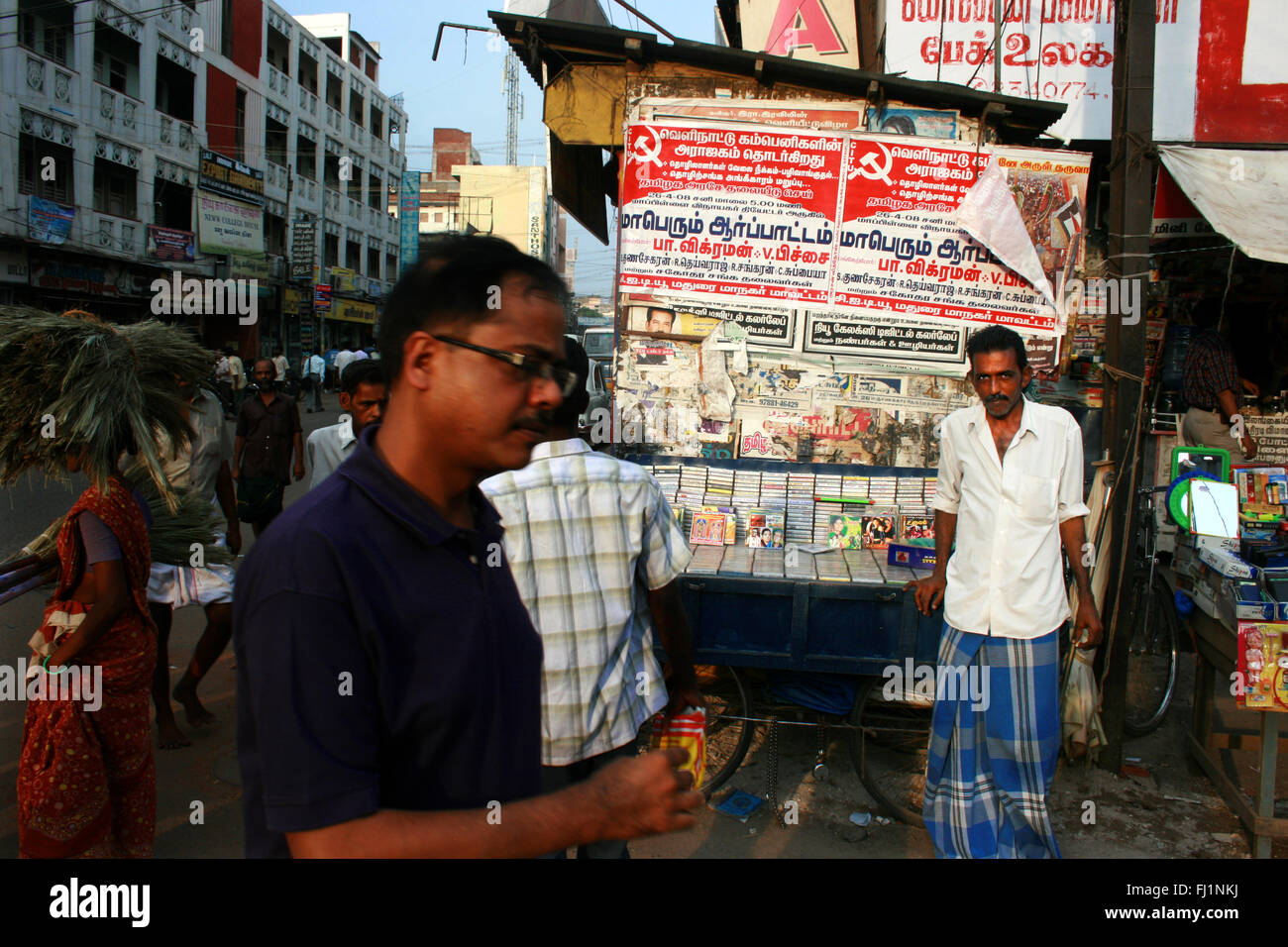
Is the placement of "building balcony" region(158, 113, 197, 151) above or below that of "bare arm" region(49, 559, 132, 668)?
above

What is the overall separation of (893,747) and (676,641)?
2.30 meters

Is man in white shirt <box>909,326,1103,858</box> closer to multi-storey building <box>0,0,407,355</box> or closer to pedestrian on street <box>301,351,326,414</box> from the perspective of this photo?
multi-storey building <box>0,0,407,355</box>

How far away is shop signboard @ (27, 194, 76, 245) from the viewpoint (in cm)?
1631

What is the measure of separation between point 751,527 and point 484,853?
351cm

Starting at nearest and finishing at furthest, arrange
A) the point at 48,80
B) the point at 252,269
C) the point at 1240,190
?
1. the point at 1240,190
2. the point at 48,80
3. the point at 252,269

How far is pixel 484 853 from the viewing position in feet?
3.37

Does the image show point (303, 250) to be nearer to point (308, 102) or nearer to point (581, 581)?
point (308, 102)

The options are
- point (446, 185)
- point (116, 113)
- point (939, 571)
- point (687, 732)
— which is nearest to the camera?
point (687, 732)

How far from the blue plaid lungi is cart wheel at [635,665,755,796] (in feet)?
3.19

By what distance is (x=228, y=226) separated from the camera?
76.2 ft

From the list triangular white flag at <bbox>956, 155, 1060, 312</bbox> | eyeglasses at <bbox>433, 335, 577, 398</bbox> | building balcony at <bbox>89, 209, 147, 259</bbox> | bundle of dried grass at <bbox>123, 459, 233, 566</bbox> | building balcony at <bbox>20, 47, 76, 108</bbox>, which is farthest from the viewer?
building balcony at <bbox>89, 209, 147, 259</bbox>

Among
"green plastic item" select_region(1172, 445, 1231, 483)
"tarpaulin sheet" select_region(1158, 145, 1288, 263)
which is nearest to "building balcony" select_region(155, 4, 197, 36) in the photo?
"tarpaulin sheet" select_region(1158, 145, 1288, 263)

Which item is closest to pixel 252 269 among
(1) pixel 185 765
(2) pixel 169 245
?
(2) pixel 169 245

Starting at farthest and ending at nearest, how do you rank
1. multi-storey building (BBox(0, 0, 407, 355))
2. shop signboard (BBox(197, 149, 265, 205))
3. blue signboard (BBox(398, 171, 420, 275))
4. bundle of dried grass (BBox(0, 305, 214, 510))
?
blue signboard (BBox(398, 171, 420, 275)), shop signboard (BBox(197, 149, 265, 205)), multi-storey building (BBox(0, 0, 407, 355)), bundle of dried grass (BBox(0, 305, 214, 510))
